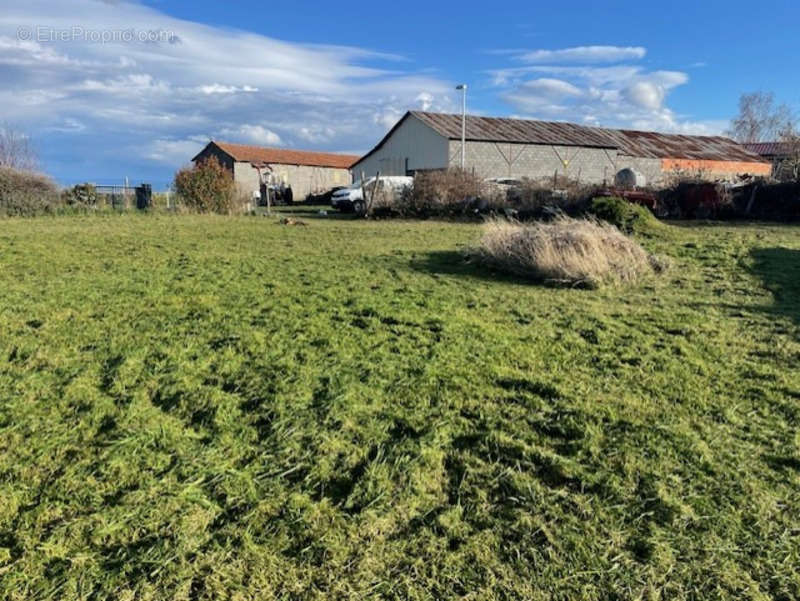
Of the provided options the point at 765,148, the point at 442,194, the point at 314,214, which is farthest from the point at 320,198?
the point at 765,148

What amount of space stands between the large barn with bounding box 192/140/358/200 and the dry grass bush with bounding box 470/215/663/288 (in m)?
35.2

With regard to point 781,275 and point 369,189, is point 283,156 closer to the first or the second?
point 369,189

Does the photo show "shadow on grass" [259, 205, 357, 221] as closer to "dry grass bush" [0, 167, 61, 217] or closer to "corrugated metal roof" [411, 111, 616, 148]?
"dry grass bush" [0, 167, 61, 217]

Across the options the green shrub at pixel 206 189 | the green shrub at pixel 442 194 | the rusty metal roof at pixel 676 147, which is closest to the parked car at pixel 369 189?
the green shrub at pixel 442 194

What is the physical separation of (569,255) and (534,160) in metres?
31.4

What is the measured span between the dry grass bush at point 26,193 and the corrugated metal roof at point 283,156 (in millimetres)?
27653

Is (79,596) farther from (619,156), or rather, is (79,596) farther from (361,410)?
(619,156)

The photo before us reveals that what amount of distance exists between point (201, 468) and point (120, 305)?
392 centimetres

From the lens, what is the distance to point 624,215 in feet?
40.2

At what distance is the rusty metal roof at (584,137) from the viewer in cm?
3547

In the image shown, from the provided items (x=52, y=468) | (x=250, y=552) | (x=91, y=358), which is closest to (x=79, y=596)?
(x=250, y=552)

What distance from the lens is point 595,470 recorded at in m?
2.78

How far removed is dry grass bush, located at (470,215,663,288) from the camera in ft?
24.0

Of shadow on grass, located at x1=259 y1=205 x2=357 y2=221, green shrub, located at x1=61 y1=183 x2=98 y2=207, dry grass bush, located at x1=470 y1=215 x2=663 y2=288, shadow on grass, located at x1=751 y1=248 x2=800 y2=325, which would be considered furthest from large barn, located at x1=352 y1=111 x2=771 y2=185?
dry grass bush, located at x1=470 y1=215 x2=663 y2=288
